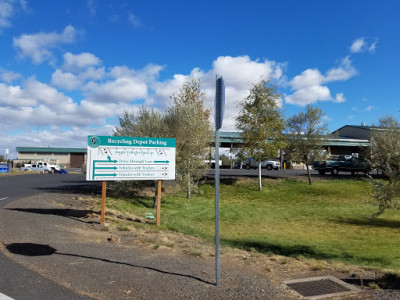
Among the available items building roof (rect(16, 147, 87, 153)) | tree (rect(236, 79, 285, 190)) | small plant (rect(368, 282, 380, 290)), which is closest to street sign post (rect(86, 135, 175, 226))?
small plant (rect(368, 282, 380, 290))

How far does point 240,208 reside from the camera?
1831cm

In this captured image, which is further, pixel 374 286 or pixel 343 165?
pixel 343 165

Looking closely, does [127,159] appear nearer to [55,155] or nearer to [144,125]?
[144,125]

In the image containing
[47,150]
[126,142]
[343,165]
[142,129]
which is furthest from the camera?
[47,150]

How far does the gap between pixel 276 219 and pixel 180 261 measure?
36.5 feet

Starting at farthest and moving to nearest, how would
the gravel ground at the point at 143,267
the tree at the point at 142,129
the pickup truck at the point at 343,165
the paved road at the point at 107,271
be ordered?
the pickup truck at the point at 343,165, the tree at the point at 142,129, the gravel ground at the point at 143,267, the paved road at the point at 107,271

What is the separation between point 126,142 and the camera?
1020 centimetres

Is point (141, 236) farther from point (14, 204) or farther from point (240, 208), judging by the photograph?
point (240, 208)

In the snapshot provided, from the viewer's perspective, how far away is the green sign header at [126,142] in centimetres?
983

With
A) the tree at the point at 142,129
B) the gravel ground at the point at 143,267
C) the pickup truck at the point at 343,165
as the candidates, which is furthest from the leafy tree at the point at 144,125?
the pickup truck at the point at 343,165

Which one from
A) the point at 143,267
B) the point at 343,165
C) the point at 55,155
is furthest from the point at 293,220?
the point at 55,155

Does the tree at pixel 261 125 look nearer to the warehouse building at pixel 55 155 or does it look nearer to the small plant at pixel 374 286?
the small plant at pixel 374 286

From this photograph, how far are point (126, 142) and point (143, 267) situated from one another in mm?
5574

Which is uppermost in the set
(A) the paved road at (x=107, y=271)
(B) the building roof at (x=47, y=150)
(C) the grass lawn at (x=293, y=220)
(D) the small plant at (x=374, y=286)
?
(B) the building roof at (x=47, y=150)
